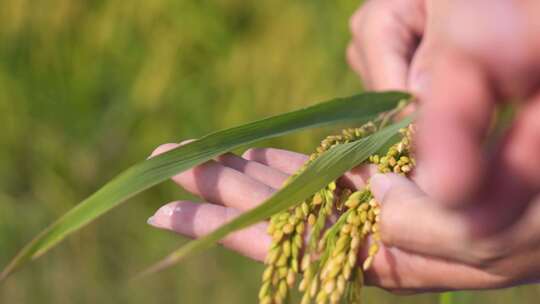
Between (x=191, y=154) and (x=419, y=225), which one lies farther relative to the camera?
(x=191, y=154)

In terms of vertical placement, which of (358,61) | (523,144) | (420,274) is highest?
(523,144)

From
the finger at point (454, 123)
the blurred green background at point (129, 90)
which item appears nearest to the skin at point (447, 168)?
the finger at point (454, 123)

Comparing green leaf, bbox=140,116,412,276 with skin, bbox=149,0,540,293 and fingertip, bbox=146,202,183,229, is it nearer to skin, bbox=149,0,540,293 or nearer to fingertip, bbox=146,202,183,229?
skin, bbox=149,0,540,293

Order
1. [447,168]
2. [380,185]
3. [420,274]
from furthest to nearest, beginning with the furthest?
[420,274]
[380,185]
[447,168]

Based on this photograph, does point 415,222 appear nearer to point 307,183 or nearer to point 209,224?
point 307,183

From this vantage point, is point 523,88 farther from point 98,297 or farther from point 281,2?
point 281,2

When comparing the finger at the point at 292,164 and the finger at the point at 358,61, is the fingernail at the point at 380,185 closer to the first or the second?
the finger at the point at 292,164

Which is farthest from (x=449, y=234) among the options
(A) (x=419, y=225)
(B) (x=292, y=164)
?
(B) (x=292, y=164)

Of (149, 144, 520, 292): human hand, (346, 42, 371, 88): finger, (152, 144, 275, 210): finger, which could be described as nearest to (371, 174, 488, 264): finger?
(149, 144, 520, 292): human hand

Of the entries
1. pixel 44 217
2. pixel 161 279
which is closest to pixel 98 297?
pixel 161 279
